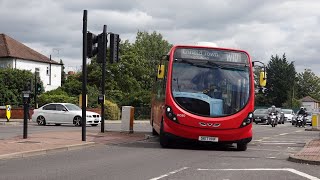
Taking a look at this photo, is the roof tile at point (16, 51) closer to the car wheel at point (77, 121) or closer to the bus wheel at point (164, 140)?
the car wheel at point (77, 121)

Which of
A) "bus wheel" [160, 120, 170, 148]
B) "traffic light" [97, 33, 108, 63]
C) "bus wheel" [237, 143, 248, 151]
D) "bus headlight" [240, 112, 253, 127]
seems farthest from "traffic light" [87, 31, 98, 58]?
"bus wheel" [237, 143, 248, 151]

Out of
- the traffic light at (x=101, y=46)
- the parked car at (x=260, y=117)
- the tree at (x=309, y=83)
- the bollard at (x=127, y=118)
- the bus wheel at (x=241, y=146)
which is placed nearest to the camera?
the bus wheel at (x=241, y=146)

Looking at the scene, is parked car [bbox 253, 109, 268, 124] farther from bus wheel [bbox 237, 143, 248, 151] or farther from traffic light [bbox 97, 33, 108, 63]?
bus wheel [bbox 237, 143, 248, 151]

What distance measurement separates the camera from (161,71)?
650 inches

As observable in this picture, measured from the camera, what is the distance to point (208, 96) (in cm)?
1593

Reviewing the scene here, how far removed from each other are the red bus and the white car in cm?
1548

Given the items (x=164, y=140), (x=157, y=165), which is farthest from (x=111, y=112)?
(x=157, y=165)

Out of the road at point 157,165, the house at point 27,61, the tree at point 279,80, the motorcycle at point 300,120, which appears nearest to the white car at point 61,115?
the road at point 157,165

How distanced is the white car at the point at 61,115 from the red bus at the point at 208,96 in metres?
15.5

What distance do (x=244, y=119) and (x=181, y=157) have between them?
9.61ft

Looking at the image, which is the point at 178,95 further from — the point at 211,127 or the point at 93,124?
the point at 93,124

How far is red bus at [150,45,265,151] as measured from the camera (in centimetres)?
1569

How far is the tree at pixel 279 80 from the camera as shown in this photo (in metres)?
115

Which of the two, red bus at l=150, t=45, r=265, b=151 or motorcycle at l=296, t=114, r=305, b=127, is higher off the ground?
red bus at l=150, t=45, r=265, b=151
